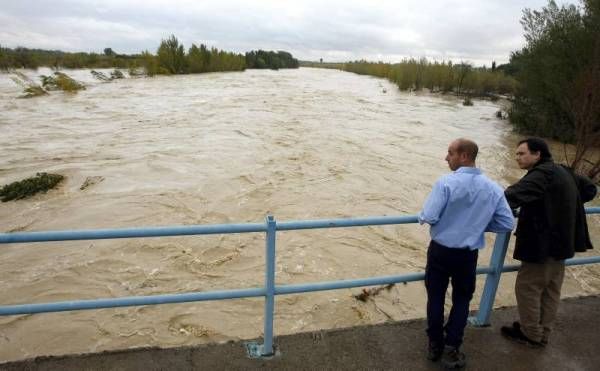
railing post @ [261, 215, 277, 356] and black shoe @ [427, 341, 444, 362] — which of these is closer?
railing post @ [261, 215, 277, 356]

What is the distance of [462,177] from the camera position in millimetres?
2678

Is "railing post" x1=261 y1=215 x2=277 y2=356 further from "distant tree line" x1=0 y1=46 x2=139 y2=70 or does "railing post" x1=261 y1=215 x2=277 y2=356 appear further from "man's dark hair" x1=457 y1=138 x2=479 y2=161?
"distant tree line" x1=0 y1=46 x2=139 y2=70

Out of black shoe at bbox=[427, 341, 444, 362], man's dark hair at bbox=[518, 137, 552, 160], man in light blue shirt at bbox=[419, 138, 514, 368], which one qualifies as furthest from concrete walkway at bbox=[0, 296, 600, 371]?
man's dark hair at bbox=[518, 137, 552, 160]

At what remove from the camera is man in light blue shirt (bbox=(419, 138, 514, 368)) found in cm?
267

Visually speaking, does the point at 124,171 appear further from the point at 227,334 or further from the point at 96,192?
the point at 227,334

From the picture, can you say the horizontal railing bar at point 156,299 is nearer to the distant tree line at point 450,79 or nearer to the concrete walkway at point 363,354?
the concrete walkway at point 363,354

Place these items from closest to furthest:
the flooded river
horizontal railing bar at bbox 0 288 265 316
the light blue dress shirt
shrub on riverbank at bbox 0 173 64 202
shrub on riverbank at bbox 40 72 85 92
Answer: horizontal railing bar at bbox 0 288 265 316
the light blue dress shirt
the flooded river
shrub on riverbank at bbox 0 173 64 202
shrub on riverbank at bbox 40 72 85 92

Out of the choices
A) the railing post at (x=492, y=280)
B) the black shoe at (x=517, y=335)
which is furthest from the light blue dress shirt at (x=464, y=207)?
the black shoe at (x=517, y=335)

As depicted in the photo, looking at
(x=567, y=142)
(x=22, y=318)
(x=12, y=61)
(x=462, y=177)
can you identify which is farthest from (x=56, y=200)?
(x=12, y=61)

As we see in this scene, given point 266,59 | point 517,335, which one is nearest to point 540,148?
point 517,335

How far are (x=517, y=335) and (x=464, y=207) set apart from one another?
4.29ft

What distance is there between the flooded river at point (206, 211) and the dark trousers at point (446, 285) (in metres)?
2.47

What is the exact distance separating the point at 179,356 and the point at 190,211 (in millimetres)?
5599

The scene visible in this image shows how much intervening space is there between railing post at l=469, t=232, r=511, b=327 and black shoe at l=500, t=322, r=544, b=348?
16cm
